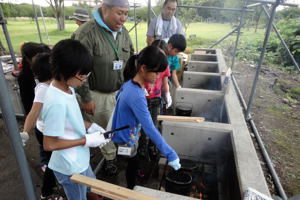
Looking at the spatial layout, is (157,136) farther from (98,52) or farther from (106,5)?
(106,5)

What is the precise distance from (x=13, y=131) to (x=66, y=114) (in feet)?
1.00

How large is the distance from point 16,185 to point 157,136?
74.8 inches

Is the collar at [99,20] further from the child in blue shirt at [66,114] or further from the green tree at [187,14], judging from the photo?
the green tree at [187,14]

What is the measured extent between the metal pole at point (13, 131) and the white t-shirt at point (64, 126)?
0.55ft

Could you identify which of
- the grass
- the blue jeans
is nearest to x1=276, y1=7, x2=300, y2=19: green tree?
the grass

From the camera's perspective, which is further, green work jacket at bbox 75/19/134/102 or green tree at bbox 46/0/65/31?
green tree at bbox 46/0/65/31

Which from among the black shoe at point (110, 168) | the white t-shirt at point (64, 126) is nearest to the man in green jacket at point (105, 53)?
the black shoe at point (110, 168)

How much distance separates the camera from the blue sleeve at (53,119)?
44.9 inches

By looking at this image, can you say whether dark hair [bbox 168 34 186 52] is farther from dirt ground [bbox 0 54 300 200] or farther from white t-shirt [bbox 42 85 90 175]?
dirt ground [bbox 0 54 300 200]

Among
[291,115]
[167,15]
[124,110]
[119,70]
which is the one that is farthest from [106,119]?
[291,115]

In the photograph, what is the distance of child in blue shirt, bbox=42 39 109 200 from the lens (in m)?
1.16

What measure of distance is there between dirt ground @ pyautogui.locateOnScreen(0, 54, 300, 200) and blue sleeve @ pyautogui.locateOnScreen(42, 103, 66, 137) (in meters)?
1.53

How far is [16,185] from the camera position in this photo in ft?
7.48

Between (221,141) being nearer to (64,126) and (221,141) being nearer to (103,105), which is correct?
(103,105)
